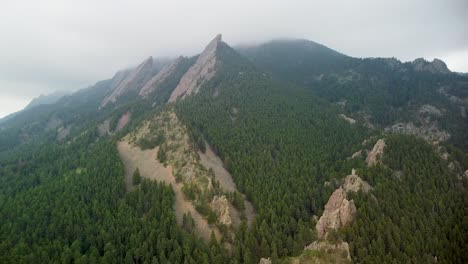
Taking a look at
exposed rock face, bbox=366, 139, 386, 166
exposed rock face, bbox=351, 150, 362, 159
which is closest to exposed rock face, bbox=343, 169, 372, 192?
exposed rock face, bbox=366, 139, 386, 166

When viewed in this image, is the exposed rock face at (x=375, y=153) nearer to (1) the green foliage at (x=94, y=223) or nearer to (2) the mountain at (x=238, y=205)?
(2) the mountain at (x=238, y=205)

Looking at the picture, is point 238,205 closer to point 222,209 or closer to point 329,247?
point 222,209

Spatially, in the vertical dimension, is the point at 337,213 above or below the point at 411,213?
above

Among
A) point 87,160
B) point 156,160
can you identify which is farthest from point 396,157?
point 87,160

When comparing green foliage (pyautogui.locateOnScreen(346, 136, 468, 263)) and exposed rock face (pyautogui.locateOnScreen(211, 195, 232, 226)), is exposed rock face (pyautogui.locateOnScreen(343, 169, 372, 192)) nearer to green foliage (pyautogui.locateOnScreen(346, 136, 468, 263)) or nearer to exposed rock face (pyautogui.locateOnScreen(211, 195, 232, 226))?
green foliage (pyautogui.locateOnScreen(346, 136, 468, 263))

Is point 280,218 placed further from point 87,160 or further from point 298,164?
point 87,160

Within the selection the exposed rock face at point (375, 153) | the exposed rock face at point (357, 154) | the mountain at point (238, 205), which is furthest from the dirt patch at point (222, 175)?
the exposed rock face at point (357, 154)

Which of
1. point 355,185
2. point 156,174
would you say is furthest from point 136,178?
point 355,185
